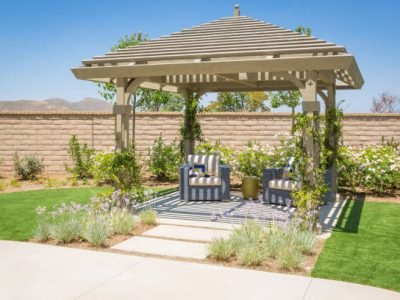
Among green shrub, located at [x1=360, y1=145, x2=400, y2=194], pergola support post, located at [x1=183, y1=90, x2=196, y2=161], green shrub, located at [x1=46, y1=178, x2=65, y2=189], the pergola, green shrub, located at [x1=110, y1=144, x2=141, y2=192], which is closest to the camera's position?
the pergola

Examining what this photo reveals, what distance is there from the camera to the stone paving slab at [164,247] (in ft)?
19.7

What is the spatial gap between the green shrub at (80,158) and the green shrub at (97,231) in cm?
724

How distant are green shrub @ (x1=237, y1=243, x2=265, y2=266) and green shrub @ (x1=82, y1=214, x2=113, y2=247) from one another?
1968 mm

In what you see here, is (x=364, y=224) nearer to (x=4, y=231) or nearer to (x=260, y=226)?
(x=260, y=226)

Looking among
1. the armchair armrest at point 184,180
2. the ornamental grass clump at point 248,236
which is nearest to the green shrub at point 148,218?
the ornamental grass clump at point 248,236

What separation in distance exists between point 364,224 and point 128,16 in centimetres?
1158

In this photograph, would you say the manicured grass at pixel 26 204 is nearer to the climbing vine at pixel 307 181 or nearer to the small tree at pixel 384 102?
the climbing vine at pixel 307 181

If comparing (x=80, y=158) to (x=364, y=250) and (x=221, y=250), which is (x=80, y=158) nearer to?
(x=221, y=250)

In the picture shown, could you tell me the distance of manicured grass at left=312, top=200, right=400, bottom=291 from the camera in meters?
5.12

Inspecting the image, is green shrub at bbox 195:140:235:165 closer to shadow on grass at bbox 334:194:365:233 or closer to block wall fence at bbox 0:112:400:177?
block wall fence at bbox 0:112:400:177

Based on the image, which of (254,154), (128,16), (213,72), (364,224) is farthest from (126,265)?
(128,16)

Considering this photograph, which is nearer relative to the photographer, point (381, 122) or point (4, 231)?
point (4, 231)

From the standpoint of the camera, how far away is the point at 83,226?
6703mm

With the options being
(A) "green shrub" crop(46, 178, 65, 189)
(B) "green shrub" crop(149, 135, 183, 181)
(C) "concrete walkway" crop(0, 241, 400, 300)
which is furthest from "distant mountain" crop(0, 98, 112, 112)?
(C) "concrete walkway" crop(0, 241, 400, 300)
